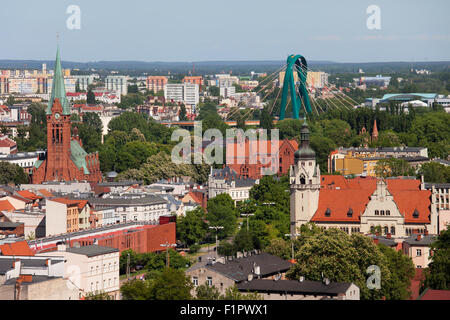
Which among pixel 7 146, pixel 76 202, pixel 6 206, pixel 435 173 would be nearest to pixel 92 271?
pixel 76 202

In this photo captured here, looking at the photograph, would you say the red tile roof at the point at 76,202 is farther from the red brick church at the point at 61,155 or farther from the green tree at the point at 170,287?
the green tree at the point at 170,287

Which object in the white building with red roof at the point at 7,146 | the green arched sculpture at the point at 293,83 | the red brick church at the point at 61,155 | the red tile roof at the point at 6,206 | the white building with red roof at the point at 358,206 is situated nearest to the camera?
the white building with red roof at the point at 358,206

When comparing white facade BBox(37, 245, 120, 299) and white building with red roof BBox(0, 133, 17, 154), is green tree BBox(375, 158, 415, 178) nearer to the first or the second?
white building with red roof BBox(0, 133, 17, 154)

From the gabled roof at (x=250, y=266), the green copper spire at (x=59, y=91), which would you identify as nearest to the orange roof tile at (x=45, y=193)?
the green copper spire at (x=59, y=91)

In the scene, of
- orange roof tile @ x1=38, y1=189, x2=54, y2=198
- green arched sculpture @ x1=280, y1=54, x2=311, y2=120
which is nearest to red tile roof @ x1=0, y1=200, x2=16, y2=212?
orange roof tile @ x1=38, y1=189, x2=54, y2=198

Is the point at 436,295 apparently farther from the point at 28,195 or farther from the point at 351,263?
the point at 28,195
